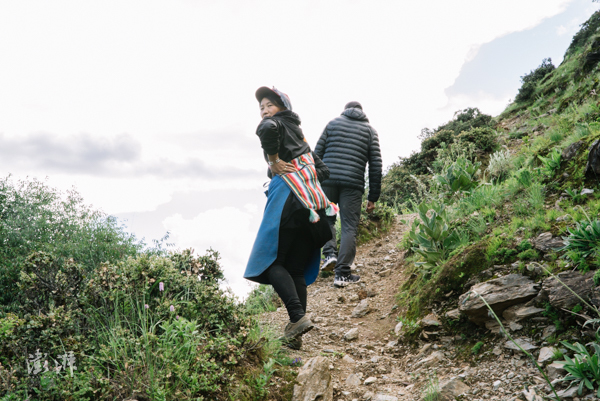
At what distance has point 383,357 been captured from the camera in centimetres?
356

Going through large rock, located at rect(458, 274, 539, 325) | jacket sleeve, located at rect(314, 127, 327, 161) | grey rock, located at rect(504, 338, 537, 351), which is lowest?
grey rock, located at rect(504, 338, 537, 351)

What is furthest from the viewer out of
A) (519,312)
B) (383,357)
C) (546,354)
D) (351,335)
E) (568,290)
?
(351,335)

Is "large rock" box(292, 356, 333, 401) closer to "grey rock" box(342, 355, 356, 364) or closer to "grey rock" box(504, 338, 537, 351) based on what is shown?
"grey rock" box(342, 355, 356, 364)

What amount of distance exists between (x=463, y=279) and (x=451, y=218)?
4.51 feet

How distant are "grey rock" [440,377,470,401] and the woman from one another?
112 cm

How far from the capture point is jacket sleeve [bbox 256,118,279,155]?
3.09m

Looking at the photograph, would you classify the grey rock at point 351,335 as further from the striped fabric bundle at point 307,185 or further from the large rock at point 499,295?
the striped fabric bundle at point 307,185

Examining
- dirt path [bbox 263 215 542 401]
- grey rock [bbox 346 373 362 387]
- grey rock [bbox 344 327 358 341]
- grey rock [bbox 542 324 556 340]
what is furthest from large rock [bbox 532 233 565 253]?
grey rock [bbox 344 327 358 341]

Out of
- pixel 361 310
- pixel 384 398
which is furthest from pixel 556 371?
pixel 361 310

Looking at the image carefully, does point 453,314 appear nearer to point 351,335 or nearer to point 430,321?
point 430,321

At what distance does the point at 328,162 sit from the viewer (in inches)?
232

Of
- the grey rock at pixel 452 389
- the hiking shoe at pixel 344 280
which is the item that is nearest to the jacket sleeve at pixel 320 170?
the grey rock at pixel 452 389

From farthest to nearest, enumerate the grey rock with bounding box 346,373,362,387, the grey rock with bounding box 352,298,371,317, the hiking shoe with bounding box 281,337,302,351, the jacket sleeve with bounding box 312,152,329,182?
1. the grey rock with bounding box 352,298,371,317
2. the jacket sleeve with bounding box 312,152,329,182
3. the hiking shoe with bounding box 281,337,302,351
4. the grey rock with bounding box 346,373,362,387

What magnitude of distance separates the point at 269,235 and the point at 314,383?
3.92 feet
